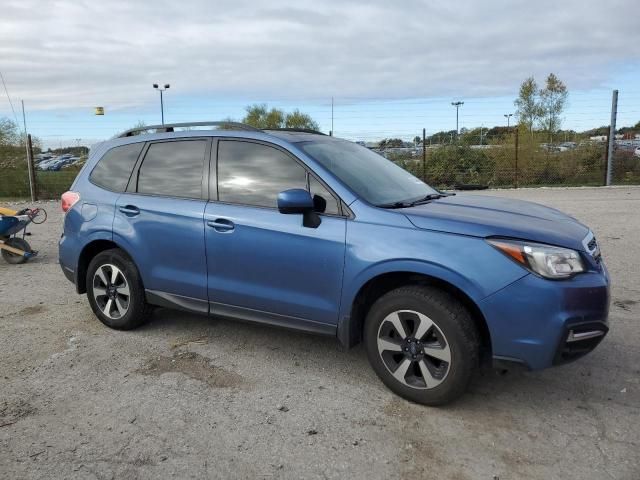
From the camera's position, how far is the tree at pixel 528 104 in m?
→ 30.4

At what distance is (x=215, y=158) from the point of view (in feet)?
14.3

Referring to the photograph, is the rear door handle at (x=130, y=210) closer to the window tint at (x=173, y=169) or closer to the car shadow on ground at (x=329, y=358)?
the window tint at (x=173, y=169)

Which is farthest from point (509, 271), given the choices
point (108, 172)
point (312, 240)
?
point (108, 172)

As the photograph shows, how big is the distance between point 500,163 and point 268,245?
15.4 m

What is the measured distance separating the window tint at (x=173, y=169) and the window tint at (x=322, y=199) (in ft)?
3.36

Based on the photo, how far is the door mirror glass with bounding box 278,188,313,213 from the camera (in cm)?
360

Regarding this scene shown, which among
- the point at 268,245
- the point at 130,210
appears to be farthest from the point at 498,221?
the point at 130,210

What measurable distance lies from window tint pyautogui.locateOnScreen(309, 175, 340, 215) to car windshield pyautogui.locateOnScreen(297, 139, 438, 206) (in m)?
0.15

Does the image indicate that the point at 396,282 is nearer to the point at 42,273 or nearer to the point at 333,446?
the point at 333,446

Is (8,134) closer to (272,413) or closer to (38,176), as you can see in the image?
(38,176)

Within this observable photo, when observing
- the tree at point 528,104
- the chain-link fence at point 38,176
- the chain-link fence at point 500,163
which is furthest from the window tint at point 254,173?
the tree at point 528,104

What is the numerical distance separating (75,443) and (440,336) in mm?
2177

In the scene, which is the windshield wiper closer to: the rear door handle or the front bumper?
the front bumper

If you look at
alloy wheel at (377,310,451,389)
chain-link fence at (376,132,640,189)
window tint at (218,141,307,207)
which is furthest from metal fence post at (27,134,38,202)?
alloy wheel at (377,310,451,389)
